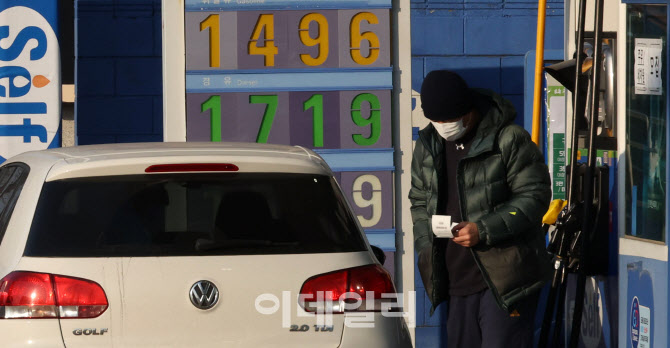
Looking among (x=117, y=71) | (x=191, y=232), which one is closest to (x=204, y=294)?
(x=191, y=232)

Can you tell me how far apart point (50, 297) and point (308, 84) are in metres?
4.27

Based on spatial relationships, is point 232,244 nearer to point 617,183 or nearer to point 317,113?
point 617,183

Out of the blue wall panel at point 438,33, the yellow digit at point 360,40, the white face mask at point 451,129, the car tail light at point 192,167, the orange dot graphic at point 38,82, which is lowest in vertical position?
the car tail light at point 192,167

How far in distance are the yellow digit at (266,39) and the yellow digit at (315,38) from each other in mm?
185

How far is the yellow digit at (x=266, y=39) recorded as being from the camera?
8.34m

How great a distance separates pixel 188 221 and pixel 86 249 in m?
2.72

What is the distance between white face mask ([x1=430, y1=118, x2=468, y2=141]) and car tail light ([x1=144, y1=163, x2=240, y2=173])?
1234mm

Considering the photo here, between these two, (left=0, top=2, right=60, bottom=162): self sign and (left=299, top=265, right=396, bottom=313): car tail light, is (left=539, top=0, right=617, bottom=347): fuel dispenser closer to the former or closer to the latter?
(left=299, top=265, right=396, bottom=313): car tail light

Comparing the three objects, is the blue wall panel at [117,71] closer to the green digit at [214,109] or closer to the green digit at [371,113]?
the green digit at [214,109]

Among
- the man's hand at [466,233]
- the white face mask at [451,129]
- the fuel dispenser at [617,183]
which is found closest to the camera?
the man's hand at [466,233]

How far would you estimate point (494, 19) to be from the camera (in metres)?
9.77

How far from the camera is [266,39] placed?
8359 millimetres

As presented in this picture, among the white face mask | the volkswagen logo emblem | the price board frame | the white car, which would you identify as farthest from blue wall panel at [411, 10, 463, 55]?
the volkswagen logo emblem

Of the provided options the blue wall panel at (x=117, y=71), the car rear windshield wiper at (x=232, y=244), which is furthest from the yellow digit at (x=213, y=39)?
the car rear windshield wiper at (x=232, y=244)
